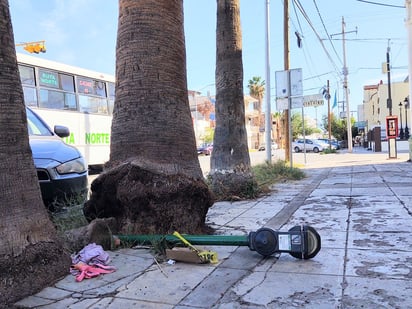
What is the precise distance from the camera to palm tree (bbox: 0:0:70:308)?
321 cm

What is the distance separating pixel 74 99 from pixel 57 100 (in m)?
0.86

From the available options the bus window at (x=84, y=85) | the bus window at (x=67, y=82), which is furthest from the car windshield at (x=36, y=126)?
the bus window at (x=84, y=85)

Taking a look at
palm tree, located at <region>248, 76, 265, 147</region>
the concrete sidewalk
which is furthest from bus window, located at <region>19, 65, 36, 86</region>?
palm tree, located at <region>248, 76, 265, 147</region>

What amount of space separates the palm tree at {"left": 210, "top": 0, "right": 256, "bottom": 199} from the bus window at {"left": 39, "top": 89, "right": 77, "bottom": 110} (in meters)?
5.94

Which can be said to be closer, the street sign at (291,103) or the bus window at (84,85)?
the street sign at (291,103)

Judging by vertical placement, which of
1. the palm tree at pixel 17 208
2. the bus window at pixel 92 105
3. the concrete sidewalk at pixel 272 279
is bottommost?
the concrete sidewalk at pixel 272 279

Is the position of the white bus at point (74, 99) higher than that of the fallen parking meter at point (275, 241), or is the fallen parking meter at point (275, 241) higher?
the white bus at point (74, 99)

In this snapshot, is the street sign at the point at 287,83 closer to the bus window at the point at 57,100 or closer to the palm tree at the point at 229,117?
the palm tree at the point at 229,117

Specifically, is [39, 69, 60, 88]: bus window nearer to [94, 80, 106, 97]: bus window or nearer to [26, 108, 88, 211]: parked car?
[94, 80, 106, 97]: bus window

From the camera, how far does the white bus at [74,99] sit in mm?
11977

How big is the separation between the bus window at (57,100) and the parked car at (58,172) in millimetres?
7182

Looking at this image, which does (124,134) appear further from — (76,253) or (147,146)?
(76,253)

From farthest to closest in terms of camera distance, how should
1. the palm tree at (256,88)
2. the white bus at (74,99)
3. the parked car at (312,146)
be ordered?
the palm tree at (256,88)
the parked car at (312,146)
the white bus at (74,99)

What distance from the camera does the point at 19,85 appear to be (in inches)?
140
